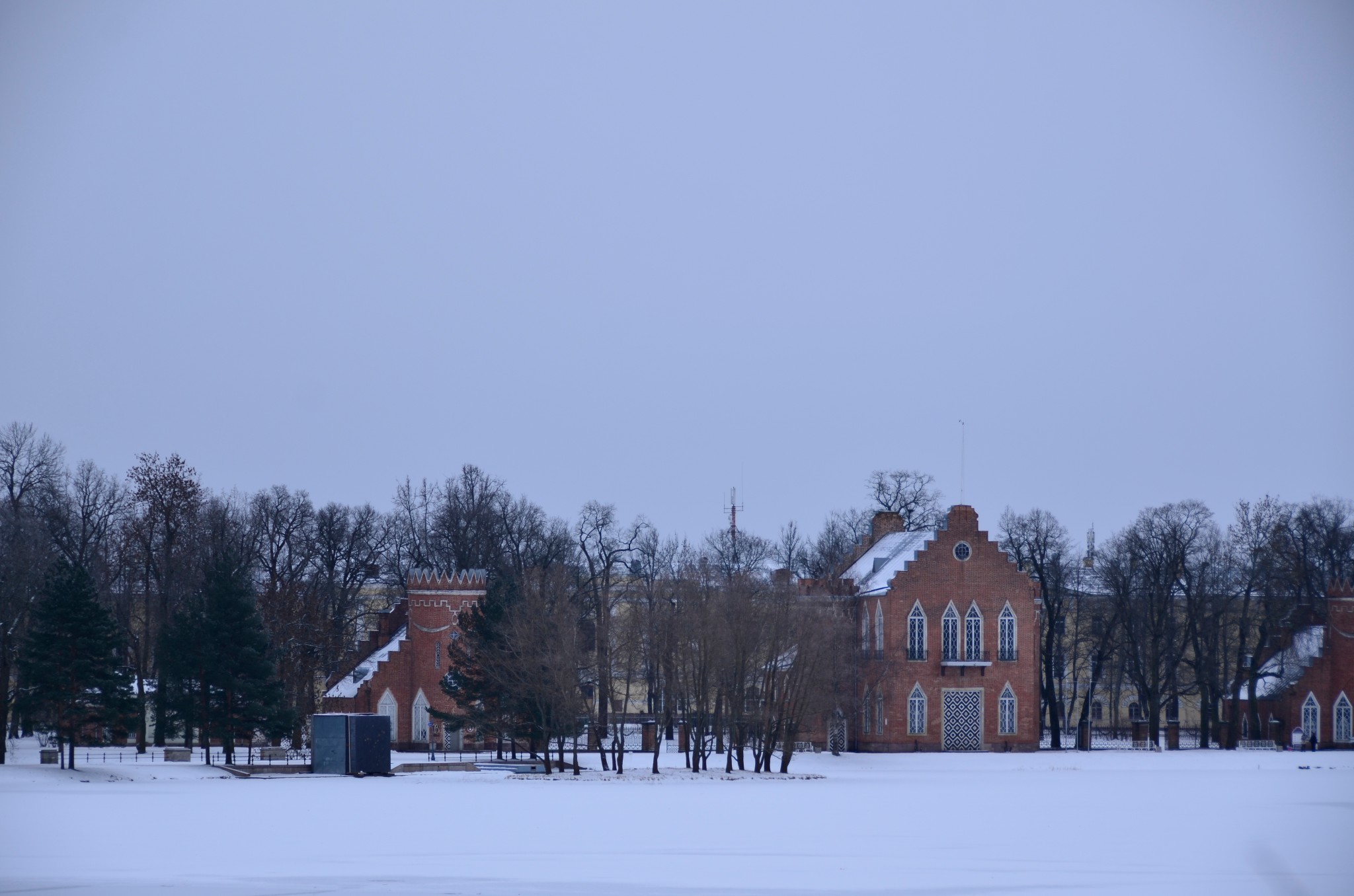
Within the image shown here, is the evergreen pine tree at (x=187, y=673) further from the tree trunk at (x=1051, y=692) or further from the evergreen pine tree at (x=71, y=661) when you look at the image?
the tree trunk at (x=1051, y=692)

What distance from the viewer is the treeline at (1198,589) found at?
79.7 meters

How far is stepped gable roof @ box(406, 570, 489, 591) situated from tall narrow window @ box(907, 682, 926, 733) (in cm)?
2100

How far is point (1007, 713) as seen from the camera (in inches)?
3049

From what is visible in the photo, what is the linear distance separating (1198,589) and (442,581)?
37.4 m

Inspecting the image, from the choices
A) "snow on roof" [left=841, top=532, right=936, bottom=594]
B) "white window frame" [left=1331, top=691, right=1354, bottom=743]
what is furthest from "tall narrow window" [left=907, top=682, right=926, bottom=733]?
"white window frame" [left=1331, top=691, right=1354, bottom=743]

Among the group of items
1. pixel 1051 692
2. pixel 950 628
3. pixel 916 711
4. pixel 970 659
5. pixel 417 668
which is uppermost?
pixel 950 628

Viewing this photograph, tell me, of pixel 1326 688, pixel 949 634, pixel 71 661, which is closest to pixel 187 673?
pixel 71 661

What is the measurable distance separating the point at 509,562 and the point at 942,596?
26181mm

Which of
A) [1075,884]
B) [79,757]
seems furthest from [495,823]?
[79,757]

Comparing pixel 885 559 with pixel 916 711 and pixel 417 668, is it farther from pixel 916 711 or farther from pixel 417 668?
pixel 417 668

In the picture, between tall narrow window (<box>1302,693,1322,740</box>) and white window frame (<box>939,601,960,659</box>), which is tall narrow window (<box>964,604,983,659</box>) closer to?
white window frame (<box>939,601,960,659</box>)

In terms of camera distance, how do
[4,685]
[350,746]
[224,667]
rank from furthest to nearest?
1. [224,667]
2. [4,685]
3. [350,746]

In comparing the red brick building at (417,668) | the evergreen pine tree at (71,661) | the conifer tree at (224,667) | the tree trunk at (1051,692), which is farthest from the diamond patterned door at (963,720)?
the evergreen pine tree at (71,661)

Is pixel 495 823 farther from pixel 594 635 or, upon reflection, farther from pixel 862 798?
pixel 594 635
